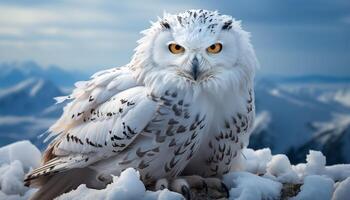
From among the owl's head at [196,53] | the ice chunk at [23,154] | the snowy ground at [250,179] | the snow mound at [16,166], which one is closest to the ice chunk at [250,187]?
the snowy ground at [250,179]

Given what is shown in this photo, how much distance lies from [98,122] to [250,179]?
2.89 ft

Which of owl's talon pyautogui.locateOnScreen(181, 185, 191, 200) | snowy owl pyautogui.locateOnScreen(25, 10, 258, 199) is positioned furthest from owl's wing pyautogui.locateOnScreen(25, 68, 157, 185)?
owl's talon pyautogui.locateOnScreen(181, 185, 191, 200)

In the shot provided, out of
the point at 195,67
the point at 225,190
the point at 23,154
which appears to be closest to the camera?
the point at 195,67

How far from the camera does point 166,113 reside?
2.95 metres

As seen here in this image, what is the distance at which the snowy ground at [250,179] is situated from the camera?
2.86 meters

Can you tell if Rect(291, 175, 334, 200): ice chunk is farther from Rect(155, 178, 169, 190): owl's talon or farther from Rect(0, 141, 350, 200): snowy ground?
Rect(155, 178, 169, 190): owl's talon

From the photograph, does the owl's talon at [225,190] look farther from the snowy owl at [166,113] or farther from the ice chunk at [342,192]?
the ice chunk at [342,192]

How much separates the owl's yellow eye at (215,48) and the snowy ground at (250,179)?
702 mm

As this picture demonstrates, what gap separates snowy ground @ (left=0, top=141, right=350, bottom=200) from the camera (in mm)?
2863

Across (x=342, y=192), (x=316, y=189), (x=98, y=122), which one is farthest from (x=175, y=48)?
(x=342, y=192)

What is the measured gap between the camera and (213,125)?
3.12 m

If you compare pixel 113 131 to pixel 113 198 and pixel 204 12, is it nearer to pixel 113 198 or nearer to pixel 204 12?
pixel 113 198

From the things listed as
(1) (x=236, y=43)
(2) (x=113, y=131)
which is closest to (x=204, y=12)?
(1) (x=236, y=43)

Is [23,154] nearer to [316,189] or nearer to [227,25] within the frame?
[227,25]
